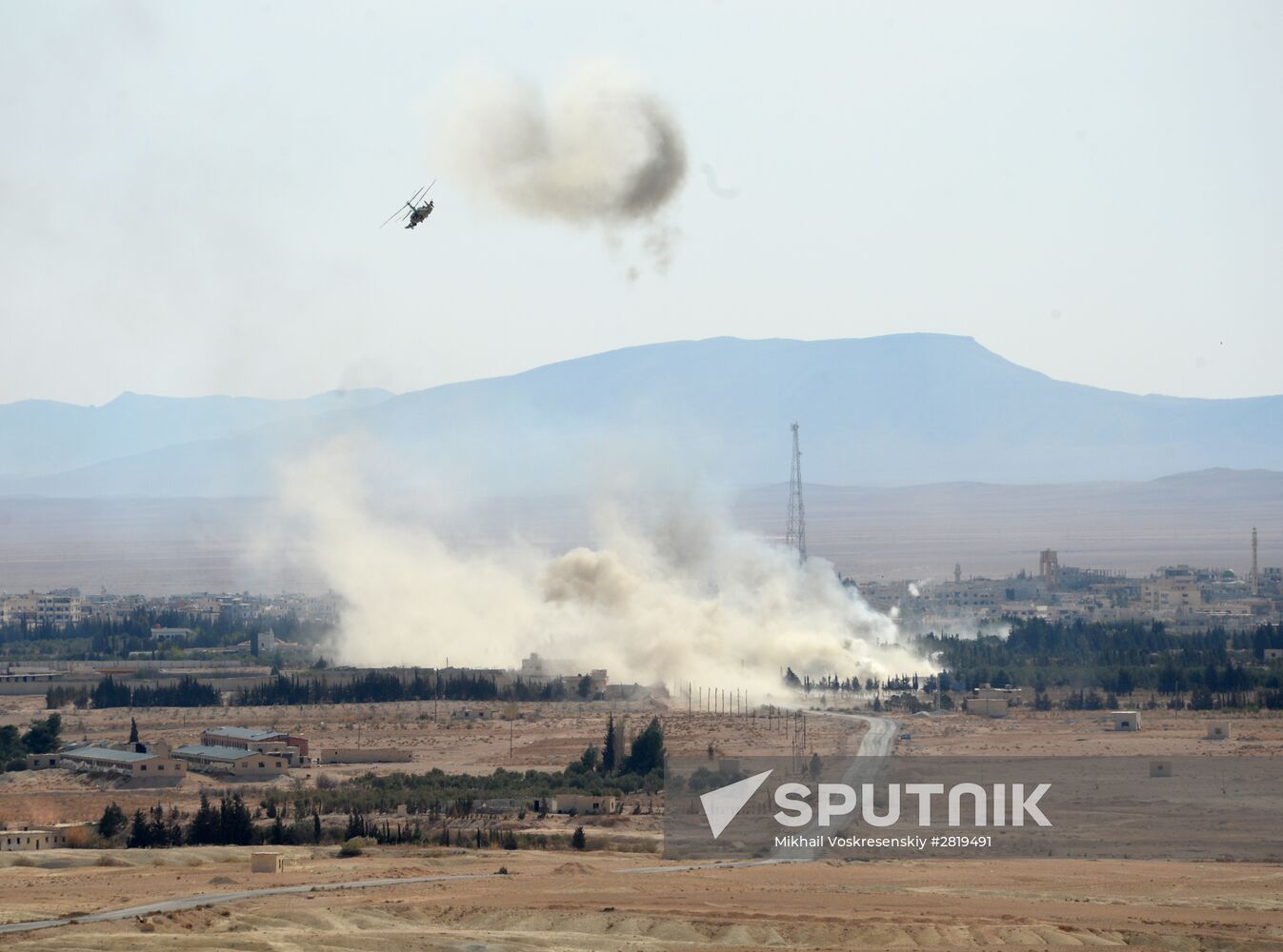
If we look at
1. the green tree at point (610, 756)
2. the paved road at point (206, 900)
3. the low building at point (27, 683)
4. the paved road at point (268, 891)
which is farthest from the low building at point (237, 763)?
the low building at point (27, 683)

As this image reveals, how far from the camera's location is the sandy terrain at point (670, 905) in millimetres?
39844

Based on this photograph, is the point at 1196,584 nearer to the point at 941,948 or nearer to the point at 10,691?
the point at 10,691

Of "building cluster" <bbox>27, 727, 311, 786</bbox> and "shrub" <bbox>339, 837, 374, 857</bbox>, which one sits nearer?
"shrub" <bbox>339, 837, 374, 857</bbox>

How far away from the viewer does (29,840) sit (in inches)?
2072

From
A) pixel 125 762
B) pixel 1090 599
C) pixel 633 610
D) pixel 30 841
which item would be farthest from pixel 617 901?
pixel 1090 599

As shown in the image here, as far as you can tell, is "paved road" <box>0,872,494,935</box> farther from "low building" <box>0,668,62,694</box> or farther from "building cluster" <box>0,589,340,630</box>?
"building cluster" <box>0,589,340,630</box>

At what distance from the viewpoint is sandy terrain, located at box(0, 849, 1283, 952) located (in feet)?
131

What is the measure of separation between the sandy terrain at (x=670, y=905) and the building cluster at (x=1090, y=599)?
93.3 meters

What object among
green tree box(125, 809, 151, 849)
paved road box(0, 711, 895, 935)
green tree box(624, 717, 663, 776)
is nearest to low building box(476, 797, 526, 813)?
green tree box(624, 717, 663, 776)

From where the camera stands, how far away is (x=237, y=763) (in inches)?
2680

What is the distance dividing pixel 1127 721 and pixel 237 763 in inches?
1417

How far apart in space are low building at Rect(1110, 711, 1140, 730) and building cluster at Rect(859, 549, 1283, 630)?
58789mm

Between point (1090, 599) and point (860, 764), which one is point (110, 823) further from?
point (1090, 599)

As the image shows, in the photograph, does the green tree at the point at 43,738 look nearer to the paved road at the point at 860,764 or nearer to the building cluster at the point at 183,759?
the building cluster at the point at 183,759
